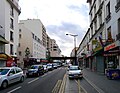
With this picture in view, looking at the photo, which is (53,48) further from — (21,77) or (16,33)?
(21,77)

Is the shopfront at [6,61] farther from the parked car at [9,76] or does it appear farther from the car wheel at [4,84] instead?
the car wheel at [4,84]

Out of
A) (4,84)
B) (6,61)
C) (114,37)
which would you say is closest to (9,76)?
(4,84)

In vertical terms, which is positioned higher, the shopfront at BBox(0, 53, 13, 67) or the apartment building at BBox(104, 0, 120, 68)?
the apartment building at BBox(104, 0, 120, 68)

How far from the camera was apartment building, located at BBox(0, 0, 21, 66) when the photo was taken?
42.0 metres

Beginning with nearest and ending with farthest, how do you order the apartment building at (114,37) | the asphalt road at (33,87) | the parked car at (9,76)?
the asphalt road at (33,87)
the parked car at (9,76)
the apartment building at (114,37)

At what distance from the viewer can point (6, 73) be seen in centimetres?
1809

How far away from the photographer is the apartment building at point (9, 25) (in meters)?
42.0

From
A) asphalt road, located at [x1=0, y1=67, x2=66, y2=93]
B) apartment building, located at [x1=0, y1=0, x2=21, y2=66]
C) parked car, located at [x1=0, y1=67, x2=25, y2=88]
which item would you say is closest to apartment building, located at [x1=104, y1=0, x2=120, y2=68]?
asphalt road, located at [x1=0, y1=67, x2=66, y2=93]

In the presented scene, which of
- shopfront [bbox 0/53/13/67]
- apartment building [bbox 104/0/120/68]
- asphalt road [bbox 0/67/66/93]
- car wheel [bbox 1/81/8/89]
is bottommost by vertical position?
asphalt road [bbox 0/67/66/93]

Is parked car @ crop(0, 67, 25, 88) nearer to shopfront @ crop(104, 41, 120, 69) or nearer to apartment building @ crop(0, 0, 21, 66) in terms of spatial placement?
shopfront @ crop(104, 41, 120, 69)

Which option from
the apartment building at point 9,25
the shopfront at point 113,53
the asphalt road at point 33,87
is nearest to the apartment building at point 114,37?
the shopfront at point 113,53

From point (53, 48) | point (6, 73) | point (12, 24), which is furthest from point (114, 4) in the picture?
point (53, 48)

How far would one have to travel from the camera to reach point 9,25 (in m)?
45.6

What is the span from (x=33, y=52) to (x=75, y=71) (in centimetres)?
5759
